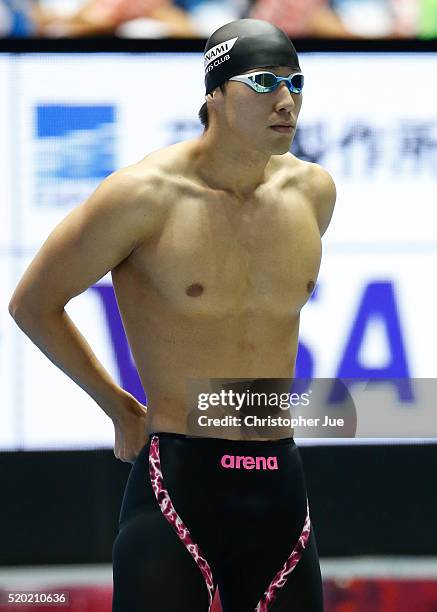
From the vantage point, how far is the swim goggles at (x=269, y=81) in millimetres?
2461

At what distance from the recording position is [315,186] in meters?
2.71

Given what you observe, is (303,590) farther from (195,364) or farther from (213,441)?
(195,364)

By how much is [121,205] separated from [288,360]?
489mm

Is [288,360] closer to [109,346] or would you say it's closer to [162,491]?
[162,491]

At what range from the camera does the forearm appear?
2521 mm

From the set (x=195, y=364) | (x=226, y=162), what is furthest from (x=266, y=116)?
(x=195, y=364)

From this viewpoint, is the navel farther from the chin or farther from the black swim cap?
the black swim cap

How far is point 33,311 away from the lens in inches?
98.9

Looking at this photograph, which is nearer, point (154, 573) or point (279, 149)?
point (154, 573)

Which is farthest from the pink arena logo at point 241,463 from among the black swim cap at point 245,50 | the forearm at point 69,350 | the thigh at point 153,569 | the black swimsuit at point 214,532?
the black swim cap at point 245,50

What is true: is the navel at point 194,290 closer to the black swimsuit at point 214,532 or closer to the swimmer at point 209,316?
the swimmer at point 209,316

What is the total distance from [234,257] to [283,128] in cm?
29

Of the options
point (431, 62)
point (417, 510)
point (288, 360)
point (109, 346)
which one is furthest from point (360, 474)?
point (288, 360)

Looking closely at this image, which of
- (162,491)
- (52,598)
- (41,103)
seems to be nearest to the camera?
(162,491)
